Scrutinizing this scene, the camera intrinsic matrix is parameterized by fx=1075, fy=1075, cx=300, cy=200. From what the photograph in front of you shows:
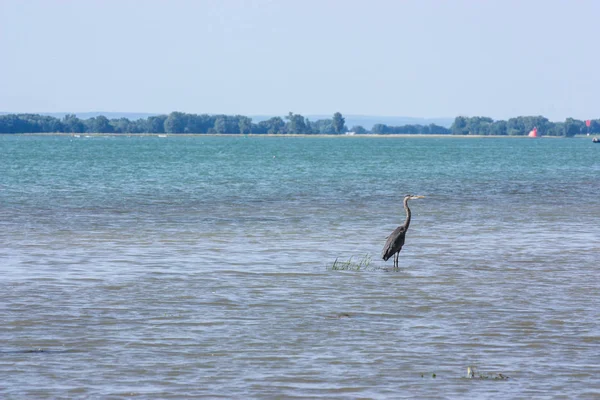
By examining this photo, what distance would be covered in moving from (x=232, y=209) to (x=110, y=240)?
43.2ft

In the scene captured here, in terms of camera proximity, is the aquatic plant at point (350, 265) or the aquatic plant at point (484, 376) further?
the aquatic plant at point (350, 265)

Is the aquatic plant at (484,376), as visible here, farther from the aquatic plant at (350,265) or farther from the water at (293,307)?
Result: the aquatic plant at (350,265)

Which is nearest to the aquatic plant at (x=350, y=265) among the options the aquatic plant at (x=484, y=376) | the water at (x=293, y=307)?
the water at (x=293, y=307)

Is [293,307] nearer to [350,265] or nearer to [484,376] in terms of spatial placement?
[484,376]

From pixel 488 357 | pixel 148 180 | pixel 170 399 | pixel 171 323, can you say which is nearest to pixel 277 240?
pixel 171 323

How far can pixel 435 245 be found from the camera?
26328 mm

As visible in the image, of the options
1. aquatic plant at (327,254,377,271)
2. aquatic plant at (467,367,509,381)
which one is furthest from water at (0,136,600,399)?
aquatic plant at (327,254,377,271)

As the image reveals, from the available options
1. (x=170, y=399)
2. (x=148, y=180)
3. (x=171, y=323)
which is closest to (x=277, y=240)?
(x=171, y=323)

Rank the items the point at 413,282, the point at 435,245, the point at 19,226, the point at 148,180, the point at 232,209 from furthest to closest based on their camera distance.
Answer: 1. the point at 148,180
2. the point at 232,209
3. the point at 19,226
4. the point at 435,245
5. the point at 413,282

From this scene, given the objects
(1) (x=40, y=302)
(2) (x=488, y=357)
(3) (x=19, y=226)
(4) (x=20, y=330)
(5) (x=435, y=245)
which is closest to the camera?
(2) (x=488, y=357)

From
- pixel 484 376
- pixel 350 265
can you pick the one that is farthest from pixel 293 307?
pixel 350 265

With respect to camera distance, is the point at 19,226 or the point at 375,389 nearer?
the point at 375,389

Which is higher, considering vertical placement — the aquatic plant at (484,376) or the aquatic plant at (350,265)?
the aquatic plant at (484,376)

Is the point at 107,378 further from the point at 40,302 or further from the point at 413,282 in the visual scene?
the point at 413,282
